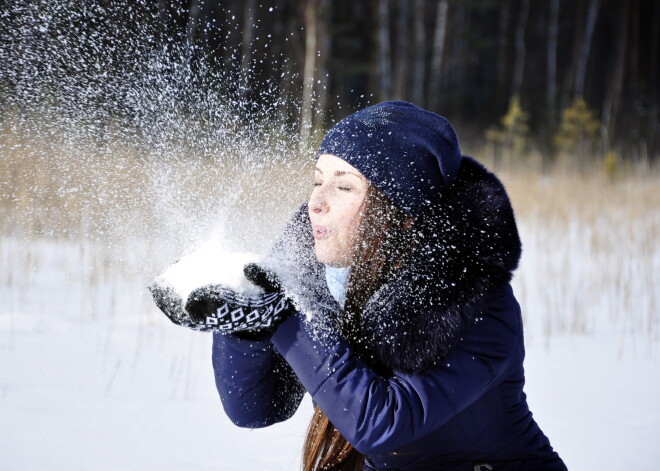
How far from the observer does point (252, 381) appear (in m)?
1.76

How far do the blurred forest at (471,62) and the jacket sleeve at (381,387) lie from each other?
7.80 m

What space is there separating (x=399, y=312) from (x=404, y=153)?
377mm

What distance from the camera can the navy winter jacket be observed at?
150 cm

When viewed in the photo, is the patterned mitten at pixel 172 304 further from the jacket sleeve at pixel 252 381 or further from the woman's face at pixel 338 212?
the woman's face at pixel 338 212

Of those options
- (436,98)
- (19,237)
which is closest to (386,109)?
(19,237)

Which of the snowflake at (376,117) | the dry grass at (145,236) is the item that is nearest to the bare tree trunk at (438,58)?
the dry grass at (145,236)

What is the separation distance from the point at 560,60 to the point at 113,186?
28677 mm

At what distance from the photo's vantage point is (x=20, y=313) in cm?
414

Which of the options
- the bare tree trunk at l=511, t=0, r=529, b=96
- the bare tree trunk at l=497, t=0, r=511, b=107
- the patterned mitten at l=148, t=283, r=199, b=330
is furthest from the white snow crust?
the bare tree trunk at l=511, t=0, r=529, b=96

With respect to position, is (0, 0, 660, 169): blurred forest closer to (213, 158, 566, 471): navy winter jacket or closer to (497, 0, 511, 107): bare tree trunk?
(497, 0, 511, 107): bare tree trunk

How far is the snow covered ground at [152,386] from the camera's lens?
8.93ft

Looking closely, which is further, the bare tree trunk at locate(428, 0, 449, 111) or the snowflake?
the bare tree trunk at locate(428, 0, 449, 111)

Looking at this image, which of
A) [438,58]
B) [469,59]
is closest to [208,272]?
[438,58]

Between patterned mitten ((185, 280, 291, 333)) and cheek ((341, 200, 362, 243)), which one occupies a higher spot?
cheek ((341, 200, 362, 243))
